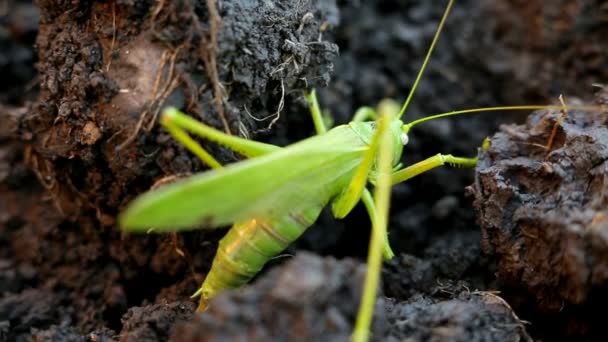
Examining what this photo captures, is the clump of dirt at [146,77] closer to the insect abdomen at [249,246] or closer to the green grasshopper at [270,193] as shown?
the green grasshopper at [270,193]

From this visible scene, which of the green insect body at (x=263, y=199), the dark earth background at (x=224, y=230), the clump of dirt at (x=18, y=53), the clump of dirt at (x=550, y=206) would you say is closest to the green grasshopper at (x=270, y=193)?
the green insect body at (x=263, y=199)

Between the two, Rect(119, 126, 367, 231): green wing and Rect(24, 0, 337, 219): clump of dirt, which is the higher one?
Rect(24, 0, 337, 219): clump of dirt

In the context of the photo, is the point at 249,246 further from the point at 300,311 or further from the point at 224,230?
the point at 300,311

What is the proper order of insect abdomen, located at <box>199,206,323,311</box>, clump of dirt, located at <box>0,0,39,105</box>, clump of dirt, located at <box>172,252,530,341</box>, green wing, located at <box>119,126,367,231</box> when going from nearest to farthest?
clump of dirt, located at <box>172,252,530,341</box> → green wing, located at <box>119,126,367,231</box> → insect abdomen, located at <box>199,206,323,311</box> → clump of dirt, located at <box>0,0,39,105</box>

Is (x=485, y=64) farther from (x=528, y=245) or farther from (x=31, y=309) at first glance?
(x=31, y=309)

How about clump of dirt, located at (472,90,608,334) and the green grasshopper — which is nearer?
the green grasshopper

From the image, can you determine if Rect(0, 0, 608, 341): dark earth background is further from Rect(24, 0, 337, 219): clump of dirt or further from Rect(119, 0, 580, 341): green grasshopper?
Rect(119, 0, 580, 341): green grasshopper

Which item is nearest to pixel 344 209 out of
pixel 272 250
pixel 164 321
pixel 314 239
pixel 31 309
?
pixel 272 250

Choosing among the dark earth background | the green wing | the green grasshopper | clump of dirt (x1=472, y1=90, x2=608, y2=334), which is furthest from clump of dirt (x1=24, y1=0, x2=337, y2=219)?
clump of dirt (x1=472, y1=90, x2=608, y2=334)
